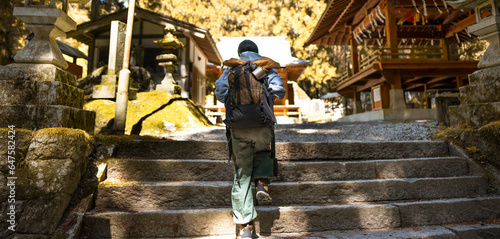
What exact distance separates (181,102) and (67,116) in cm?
428

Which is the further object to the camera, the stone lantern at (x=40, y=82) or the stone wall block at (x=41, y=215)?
the stone lantern at (x=40, y=82)

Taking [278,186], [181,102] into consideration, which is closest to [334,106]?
[181,102]

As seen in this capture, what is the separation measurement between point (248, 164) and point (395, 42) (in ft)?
35.0

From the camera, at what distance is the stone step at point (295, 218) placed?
7.34 feet

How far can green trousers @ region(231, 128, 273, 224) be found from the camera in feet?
6.86

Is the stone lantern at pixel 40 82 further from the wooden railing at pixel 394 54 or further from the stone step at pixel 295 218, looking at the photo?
the wooden railing at pixel 394 54

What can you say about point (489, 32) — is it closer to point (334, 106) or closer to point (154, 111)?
point (154, 111)

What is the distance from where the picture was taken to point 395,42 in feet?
33.3

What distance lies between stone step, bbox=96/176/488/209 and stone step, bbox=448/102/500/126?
0.91 meters

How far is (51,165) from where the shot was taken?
87.3 inches

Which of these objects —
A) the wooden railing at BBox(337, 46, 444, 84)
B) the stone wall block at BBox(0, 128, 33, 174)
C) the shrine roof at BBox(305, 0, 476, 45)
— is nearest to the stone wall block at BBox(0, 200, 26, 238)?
the stone wall block at BBox(0, 128, 33, 174)

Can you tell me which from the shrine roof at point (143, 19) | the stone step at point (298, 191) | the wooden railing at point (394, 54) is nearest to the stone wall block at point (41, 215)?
the stone step at point (298, 191)

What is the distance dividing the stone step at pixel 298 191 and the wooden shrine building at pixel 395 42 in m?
7.86

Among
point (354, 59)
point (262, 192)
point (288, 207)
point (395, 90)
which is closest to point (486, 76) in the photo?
point (288, 207)
